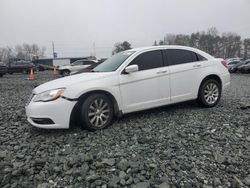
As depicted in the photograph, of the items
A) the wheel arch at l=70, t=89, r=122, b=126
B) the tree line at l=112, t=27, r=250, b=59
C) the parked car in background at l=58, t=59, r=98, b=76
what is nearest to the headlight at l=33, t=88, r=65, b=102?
the wheel arch at l=70, t=89, r=122, b=126

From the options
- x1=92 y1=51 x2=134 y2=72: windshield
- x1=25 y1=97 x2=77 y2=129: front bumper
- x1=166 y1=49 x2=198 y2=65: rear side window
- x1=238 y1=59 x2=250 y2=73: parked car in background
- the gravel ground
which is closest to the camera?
the gravel ground

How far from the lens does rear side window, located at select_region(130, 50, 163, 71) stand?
482cm

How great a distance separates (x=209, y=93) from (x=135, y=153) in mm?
3161

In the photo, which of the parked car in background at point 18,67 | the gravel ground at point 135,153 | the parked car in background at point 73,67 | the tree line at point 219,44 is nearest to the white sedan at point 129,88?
the gravel ground at point 135,153

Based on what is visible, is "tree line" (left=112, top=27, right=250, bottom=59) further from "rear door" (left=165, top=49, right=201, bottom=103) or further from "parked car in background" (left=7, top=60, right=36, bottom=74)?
"rear door" (left=165, top=49, right=201, bottom=103)

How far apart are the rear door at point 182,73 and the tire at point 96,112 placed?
1.57m

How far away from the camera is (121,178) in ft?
8.74

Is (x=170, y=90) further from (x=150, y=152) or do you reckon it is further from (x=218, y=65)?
(x=150, y=152)

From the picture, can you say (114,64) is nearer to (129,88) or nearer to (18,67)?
(129,88)

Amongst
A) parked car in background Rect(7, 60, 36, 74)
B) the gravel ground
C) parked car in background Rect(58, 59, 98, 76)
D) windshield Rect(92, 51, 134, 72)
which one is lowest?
the gravel ground

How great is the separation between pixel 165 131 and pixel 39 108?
7.27 feet

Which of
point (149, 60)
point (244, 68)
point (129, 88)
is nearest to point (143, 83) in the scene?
point (129, 88)

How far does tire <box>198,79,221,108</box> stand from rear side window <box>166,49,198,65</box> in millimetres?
673

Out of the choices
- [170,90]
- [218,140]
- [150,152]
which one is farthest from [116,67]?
[218,140]
